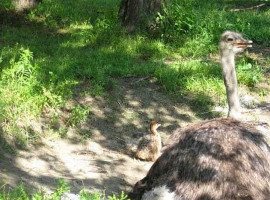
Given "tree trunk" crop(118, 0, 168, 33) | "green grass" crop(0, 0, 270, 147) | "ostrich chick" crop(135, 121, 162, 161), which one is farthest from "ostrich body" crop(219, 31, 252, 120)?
"tree trunk" crop(118, 0, 168, 33)

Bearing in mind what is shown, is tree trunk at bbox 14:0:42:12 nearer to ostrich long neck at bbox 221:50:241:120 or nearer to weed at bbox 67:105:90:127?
weed at bbox 67:105:90:127

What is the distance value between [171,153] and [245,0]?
10581 millimetres

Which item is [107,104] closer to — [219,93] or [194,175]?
[219,93]

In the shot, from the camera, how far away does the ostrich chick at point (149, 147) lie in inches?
255

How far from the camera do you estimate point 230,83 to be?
252 inches

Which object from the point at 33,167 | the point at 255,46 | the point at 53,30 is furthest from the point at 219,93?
the point at 53,30

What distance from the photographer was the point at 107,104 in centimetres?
756

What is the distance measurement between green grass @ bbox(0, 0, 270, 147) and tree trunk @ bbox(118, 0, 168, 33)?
19cm

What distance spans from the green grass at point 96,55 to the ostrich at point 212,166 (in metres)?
2.00

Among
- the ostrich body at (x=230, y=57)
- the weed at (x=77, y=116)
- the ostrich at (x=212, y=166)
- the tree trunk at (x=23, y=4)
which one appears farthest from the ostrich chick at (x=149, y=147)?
the tree trunk at (x=23, y=4)

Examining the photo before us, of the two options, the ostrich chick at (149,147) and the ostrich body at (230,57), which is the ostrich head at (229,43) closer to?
the ostrich body at (230,57)

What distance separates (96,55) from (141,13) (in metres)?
1.55

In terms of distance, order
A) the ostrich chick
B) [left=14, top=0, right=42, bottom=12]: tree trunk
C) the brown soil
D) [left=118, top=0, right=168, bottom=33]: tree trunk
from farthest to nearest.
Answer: [left=14, top=0, right=42, bottom=12]: tree trunk → [left=118, top=0, right=168, bottom=33]: tree trunk → the ostrich chick → the brown soil

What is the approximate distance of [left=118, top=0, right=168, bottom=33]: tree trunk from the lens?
10.0m
